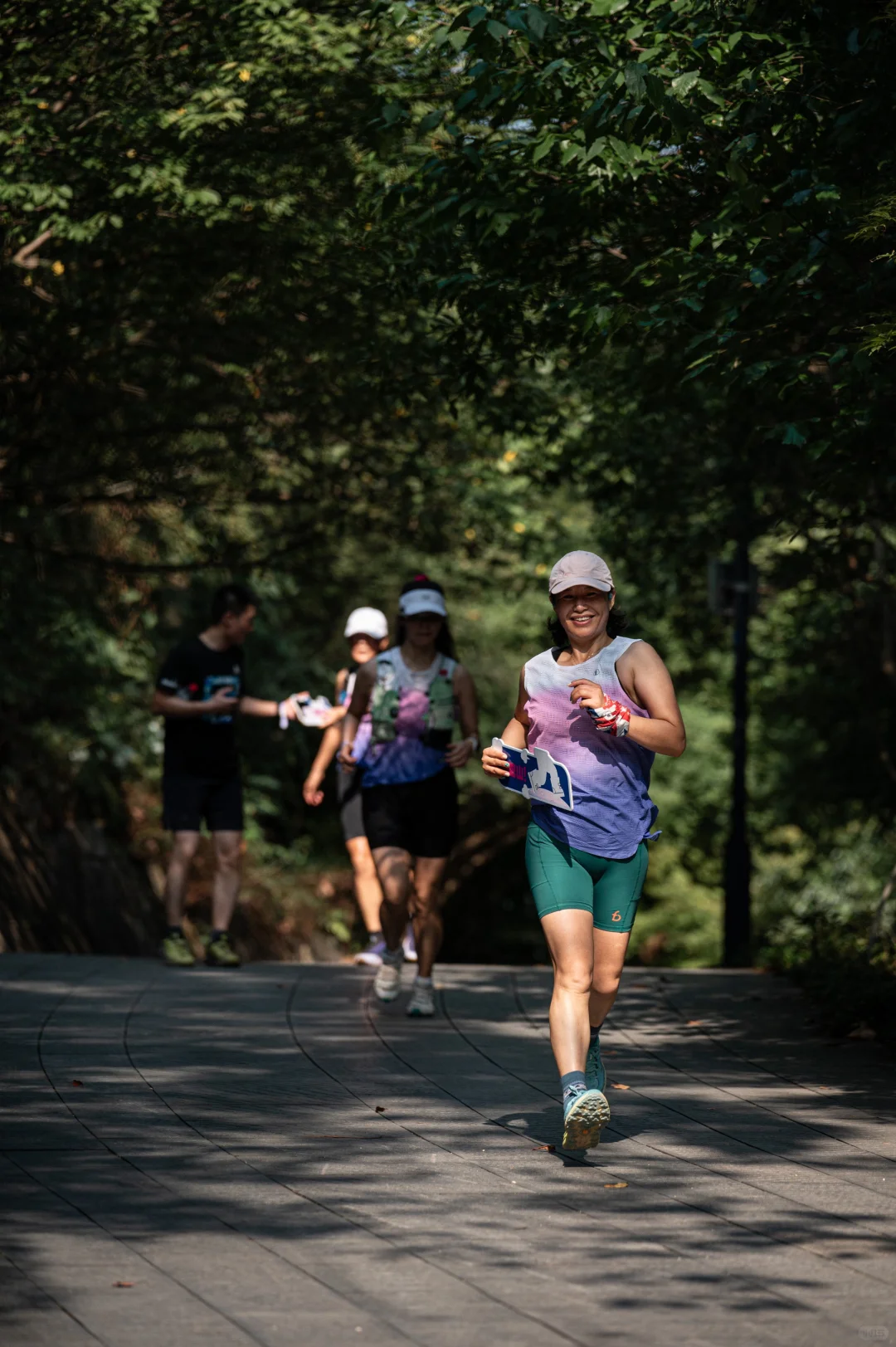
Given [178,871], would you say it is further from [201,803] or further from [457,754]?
[457,754]

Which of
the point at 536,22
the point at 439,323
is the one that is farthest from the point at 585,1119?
the point at 439,323

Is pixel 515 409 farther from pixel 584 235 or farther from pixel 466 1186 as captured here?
pixel 466 1186

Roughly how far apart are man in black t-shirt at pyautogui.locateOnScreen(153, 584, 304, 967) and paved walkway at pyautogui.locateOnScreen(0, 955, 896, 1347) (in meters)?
1.93

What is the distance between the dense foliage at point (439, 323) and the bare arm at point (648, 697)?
1575 mm

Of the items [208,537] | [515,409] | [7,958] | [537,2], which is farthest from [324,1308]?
[208,537]

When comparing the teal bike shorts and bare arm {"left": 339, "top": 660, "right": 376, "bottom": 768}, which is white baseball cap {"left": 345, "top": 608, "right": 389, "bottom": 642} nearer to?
bare arm {"left": 339, "top": 660, "right": 376, "bottom": 768}

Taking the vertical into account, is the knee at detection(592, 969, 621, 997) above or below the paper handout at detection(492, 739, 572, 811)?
below

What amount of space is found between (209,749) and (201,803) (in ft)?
1.04

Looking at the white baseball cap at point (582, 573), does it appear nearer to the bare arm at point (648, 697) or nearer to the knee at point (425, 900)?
the bare arm at point (648, 697)

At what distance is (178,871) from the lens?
437 inches

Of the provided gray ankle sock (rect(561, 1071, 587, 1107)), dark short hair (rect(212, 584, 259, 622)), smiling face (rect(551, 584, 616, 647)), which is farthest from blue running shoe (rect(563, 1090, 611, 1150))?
dark short hair (rect(212, 584, 259, 622))

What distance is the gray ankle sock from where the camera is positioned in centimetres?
590

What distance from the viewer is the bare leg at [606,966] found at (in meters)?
6.29

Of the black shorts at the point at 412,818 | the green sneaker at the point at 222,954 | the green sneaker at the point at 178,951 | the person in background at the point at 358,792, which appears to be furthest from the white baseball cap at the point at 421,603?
the green sneaker at the point at 178,951
